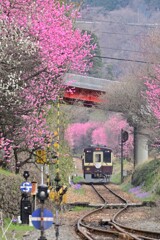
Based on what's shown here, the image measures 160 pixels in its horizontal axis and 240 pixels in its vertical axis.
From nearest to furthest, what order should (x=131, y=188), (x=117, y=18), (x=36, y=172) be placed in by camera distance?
1. (x=36, y=172)
2. (x=131, y=188)
3. (x=117, y=18)

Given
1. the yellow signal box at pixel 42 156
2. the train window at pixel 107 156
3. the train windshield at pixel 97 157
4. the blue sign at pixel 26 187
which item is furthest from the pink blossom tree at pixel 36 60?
the train window at pixel 107 156

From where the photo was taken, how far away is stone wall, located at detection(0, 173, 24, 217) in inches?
795

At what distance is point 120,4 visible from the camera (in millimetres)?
199625

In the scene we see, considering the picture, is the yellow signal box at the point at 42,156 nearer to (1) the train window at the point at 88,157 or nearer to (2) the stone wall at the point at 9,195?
(2) the stone wall at the point at 9,195

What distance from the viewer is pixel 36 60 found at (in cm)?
2070

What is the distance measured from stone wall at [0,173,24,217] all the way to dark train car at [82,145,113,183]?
3502 centimetres

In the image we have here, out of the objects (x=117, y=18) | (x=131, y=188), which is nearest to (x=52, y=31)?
(x=131, y=188)

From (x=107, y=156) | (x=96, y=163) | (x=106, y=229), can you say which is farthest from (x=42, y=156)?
(x=107, y=156)

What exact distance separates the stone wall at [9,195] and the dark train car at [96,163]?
35.0 meters

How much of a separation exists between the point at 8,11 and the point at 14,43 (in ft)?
8.40

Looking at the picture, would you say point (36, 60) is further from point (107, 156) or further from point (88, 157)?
point (107, 156)

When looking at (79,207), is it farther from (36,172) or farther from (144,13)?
(144,13)

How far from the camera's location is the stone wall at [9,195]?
66.2 feet

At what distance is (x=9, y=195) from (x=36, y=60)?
13.3 ft
